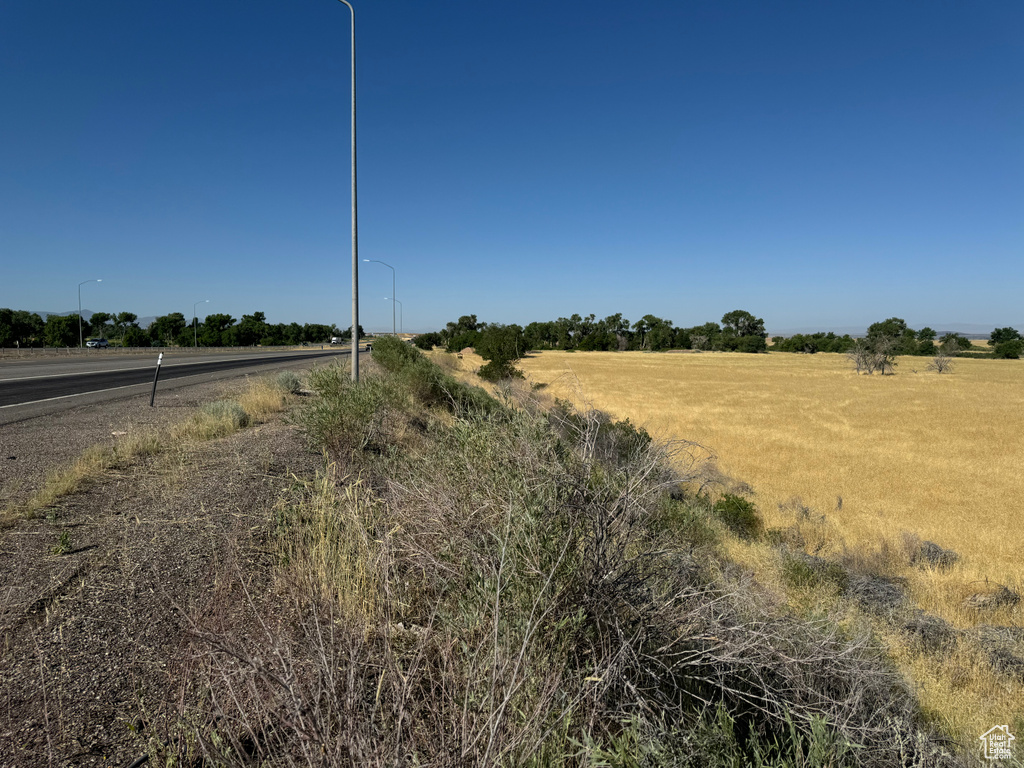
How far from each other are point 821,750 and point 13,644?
4.48m

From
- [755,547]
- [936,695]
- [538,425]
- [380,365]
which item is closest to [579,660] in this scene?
[538,425]

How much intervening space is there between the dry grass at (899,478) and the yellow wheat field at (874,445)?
0.21 feet

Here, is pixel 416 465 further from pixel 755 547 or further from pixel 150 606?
pixel 755 547

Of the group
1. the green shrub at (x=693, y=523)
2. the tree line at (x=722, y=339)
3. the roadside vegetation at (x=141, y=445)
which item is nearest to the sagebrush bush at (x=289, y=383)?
the roadside vegetation at (x=141, y=445)

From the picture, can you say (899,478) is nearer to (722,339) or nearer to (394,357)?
(394,357)

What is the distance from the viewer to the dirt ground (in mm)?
2518

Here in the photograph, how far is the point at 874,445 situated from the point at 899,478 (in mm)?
6492

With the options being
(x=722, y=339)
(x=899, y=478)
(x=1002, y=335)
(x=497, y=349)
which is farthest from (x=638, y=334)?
(x=899, y=478)

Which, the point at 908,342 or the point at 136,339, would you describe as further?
the point at 908,342

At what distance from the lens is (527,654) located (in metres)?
2.33

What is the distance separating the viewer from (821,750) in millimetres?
2188

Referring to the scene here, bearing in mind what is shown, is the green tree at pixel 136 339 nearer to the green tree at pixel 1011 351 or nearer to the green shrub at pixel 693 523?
the green shrub at pixel 693 523

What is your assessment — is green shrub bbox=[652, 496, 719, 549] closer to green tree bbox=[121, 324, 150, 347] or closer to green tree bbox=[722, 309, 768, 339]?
green tree bbox=[121, 324, 150, 347]

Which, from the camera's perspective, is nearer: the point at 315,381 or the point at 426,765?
the point at 426,765
